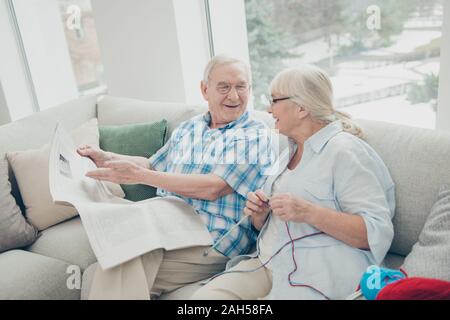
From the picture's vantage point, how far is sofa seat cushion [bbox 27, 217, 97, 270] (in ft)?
5.55

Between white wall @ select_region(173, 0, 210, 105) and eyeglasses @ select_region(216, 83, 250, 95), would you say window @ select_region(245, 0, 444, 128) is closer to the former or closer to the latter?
white wall @ select_region(173, 0, 210, 105)

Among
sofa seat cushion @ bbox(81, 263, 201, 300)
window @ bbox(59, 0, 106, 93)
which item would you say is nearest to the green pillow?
sofa seat cushion @ bbox(81, 263, 201, 300)

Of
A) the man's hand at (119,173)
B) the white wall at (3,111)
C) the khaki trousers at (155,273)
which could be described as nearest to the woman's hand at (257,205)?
the khaki trousers at (155,273)

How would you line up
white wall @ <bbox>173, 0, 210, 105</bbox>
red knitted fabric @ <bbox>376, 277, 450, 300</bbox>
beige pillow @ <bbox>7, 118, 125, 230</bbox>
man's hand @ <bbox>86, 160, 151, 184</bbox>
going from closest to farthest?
red knitted fabric @ <bbox>376, 277, 450, 300</bbox> → man's hand @ <bbox>86, 160, 151, 184</bbox> → beige pillow @ <bbox>7, 118, 125, 230</bbox> → white wall @ <bbox>173, 0, 210, 105</bbox>

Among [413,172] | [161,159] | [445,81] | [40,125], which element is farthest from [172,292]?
[445,81]

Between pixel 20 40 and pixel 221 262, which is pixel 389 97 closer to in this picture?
pixel 221 262

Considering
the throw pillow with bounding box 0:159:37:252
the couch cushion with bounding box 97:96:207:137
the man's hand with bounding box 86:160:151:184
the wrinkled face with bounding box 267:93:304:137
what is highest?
the wrinkled face with bounding box 267:93:304:137

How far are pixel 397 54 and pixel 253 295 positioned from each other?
145 cm

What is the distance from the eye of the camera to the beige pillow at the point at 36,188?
183cm

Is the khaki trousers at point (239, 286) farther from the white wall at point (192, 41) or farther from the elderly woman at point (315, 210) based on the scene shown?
the white wall at point (192, 41)

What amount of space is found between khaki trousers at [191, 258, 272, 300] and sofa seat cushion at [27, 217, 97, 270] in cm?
56

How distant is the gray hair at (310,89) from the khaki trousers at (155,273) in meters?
0.60

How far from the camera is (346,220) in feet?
4.14
